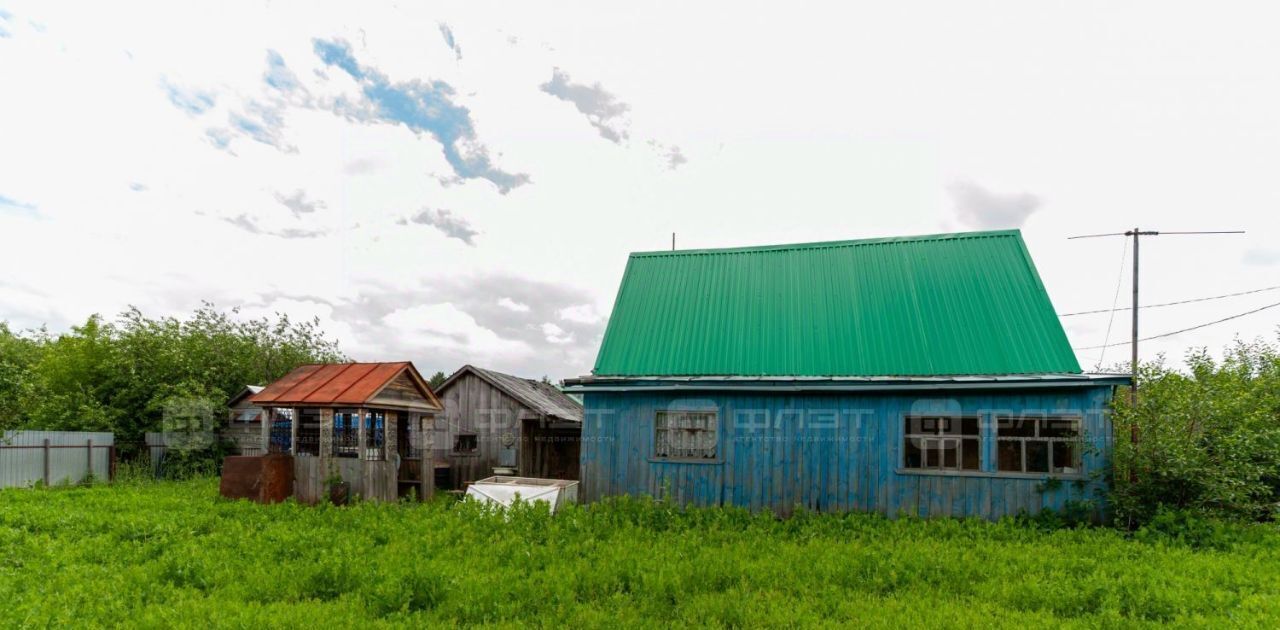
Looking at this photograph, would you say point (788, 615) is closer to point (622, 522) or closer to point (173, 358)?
point (622, 522)

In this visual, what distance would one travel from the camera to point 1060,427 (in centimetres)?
1277

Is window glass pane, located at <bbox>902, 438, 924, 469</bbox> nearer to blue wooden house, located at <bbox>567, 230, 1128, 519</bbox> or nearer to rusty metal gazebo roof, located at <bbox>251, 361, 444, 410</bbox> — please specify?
blue wooden house, located at <bbox>567, 230, 1128, 519</bbox>

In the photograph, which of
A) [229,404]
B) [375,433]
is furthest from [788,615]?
[229,404]

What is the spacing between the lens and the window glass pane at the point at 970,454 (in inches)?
522

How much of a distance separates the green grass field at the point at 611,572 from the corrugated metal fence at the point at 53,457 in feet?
26.1

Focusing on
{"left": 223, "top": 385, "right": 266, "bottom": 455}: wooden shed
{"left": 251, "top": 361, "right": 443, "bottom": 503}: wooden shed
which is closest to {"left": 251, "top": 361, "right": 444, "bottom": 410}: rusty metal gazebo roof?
{"left": 251, "top": 361, "right": 443, "bottom": 503}: wooden shed

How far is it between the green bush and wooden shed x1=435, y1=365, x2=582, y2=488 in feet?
44.3

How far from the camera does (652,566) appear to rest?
8.60 m

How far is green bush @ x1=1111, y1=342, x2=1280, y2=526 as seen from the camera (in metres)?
11.3

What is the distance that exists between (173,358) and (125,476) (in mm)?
4590

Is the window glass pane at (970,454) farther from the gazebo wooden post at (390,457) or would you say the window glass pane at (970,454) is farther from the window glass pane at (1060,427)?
the gazebo wooden post at (390,457)

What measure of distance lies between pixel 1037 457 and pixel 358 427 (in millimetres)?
14214

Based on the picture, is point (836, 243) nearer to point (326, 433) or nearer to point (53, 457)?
point (326, 433)

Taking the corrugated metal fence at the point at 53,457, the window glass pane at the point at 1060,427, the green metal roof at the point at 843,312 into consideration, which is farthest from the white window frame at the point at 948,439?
the corrugated metal fence at the point at 53,457
